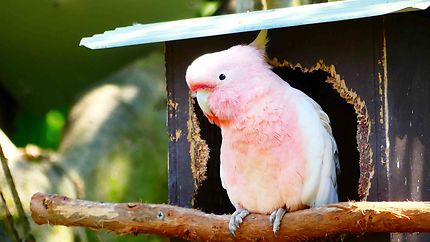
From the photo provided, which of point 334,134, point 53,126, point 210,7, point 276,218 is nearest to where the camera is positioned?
point 276,218

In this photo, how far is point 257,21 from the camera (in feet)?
8.23

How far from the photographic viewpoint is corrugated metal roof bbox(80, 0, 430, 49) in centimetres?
236

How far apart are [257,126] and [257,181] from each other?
0.51 ft

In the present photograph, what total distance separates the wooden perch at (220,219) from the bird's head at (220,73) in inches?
11.1

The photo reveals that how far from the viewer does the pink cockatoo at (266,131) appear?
8.16 feet

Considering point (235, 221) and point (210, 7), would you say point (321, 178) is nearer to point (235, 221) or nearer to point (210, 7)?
point (235, 221)

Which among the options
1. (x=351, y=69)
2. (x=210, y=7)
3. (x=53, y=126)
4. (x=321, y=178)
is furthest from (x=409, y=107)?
(x=53, y=126)

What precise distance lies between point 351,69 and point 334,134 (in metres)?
0.46

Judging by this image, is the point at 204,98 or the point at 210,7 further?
the point at 210,7

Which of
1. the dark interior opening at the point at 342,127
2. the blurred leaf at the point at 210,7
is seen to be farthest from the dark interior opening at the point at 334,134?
the blurred leaf at the point at 210,7

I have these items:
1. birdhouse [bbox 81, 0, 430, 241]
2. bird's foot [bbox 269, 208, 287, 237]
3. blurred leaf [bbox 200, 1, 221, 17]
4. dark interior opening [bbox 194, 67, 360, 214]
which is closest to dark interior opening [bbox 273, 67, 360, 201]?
dark interior opening [bbox 194, 67, 360, 214]

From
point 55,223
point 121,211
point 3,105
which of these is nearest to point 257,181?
point 121,211

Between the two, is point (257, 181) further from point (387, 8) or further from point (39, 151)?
point (39, 151)

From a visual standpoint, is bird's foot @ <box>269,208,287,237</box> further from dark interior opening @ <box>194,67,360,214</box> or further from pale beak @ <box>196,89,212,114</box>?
dark interior opening @ <box>194,67,360,214</box>
